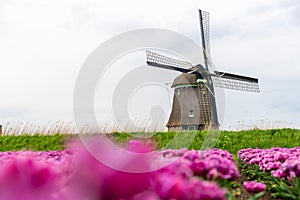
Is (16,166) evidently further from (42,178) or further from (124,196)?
(124,196)

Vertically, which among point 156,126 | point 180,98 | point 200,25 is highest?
point 200,25

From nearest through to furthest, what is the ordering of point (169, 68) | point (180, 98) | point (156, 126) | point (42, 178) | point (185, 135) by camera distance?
1. point (42, 178)
2. point (185, 135)
3. point (156, 126)
4. point (169, 68)
5. point (180, 98)

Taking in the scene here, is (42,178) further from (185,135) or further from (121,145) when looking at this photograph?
(185,135)

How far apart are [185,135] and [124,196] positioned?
11127 mm

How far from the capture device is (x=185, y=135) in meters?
11.6

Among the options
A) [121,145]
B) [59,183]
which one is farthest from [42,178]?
[121,145]

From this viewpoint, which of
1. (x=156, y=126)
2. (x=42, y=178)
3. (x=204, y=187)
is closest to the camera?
(x=42, y=178)

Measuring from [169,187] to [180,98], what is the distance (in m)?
19.9

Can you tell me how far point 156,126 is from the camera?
13062mm

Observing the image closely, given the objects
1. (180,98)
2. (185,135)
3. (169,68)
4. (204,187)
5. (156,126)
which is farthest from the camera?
(180,98)

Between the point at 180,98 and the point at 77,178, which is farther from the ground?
the point at 180,98

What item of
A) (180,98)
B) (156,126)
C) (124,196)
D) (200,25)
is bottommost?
(124,196)

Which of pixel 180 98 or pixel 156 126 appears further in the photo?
pixel 180 98

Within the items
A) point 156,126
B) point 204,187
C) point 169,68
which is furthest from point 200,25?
point 204,187
